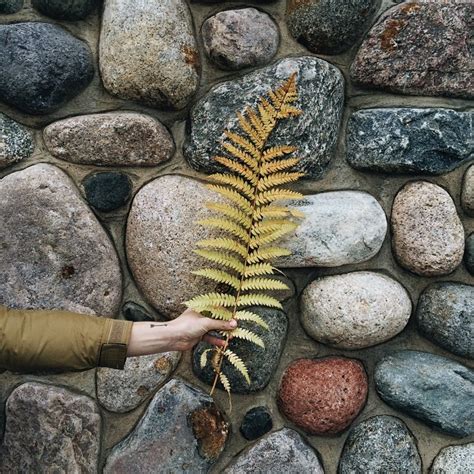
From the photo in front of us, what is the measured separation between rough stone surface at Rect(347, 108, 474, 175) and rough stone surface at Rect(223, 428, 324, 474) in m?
1.07

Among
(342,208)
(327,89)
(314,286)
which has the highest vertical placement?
(327,89)

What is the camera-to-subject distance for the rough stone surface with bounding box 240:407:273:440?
2.15m

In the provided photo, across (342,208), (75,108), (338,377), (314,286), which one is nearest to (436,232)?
(342,208)

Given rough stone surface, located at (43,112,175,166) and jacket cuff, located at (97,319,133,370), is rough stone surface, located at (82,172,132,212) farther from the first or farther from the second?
jacket cuff, located at (97,319,133,370)

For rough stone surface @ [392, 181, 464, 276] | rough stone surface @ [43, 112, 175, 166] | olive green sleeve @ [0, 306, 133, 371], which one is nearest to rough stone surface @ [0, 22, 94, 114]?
rough stone surface @ [43, 112, 175, 166]

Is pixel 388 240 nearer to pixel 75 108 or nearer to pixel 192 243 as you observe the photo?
pixel 192 243

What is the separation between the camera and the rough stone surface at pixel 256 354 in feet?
6.93

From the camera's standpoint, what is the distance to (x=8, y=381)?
219 centimetres

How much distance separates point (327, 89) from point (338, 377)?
1.05 m

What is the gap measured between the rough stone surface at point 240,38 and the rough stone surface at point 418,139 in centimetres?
46

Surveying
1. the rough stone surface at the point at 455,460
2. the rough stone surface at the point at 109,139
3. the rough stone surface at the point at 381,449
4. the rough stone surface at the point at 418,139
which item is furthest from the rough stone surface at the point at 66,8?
the rough stone surface at the point at 455,460

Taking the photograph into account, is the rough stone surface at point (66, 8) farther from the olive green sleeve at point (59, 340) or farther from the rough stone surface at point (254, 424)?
the rough stone surface at point (254, 424)

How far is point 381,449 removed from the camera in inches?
83.1

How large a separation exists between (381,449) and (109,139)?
1502 millimetres
